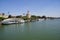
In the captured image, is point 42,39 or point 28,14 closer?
point 42,39

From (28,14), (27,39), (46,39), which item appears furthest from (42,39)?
(28,14)

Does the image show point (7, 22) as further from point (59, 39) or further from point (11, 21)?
point (59, 39)

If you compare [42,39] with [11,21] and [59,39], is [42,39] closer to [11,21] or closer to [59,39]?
[59,39]

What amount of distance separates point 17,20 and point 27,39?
1301cm

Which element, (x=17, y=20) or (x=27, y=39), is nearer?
(x=27, y=39)

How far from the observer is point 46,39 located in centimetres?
538

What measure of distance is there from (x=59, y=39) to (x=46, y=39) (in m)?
0.51

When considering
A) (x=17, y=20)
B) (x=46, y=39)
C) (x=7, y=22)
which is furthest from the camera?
(x=17, y=20)

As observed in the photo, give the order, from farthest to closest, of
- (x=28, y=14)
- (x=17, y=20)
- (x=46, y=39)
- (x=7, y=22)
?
1. (x=28, y=14)
2. (x=17, y=20)
3. (x=7, y=22)
4. (x=46, y=39)

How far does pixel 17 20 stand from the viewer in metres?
18.4

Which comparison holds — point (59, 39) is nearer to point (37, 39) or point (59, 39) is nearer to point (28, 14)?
point (37, 39)

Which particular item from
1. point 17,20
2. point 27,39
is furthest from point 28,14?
point 27,39

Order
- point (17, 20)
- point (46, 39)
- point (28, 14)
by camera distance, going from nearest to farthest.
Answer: point (46, 39) < point (17, 20) < point (28, 14)

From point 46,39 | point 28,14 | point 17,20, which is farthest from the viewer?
point 28,14
